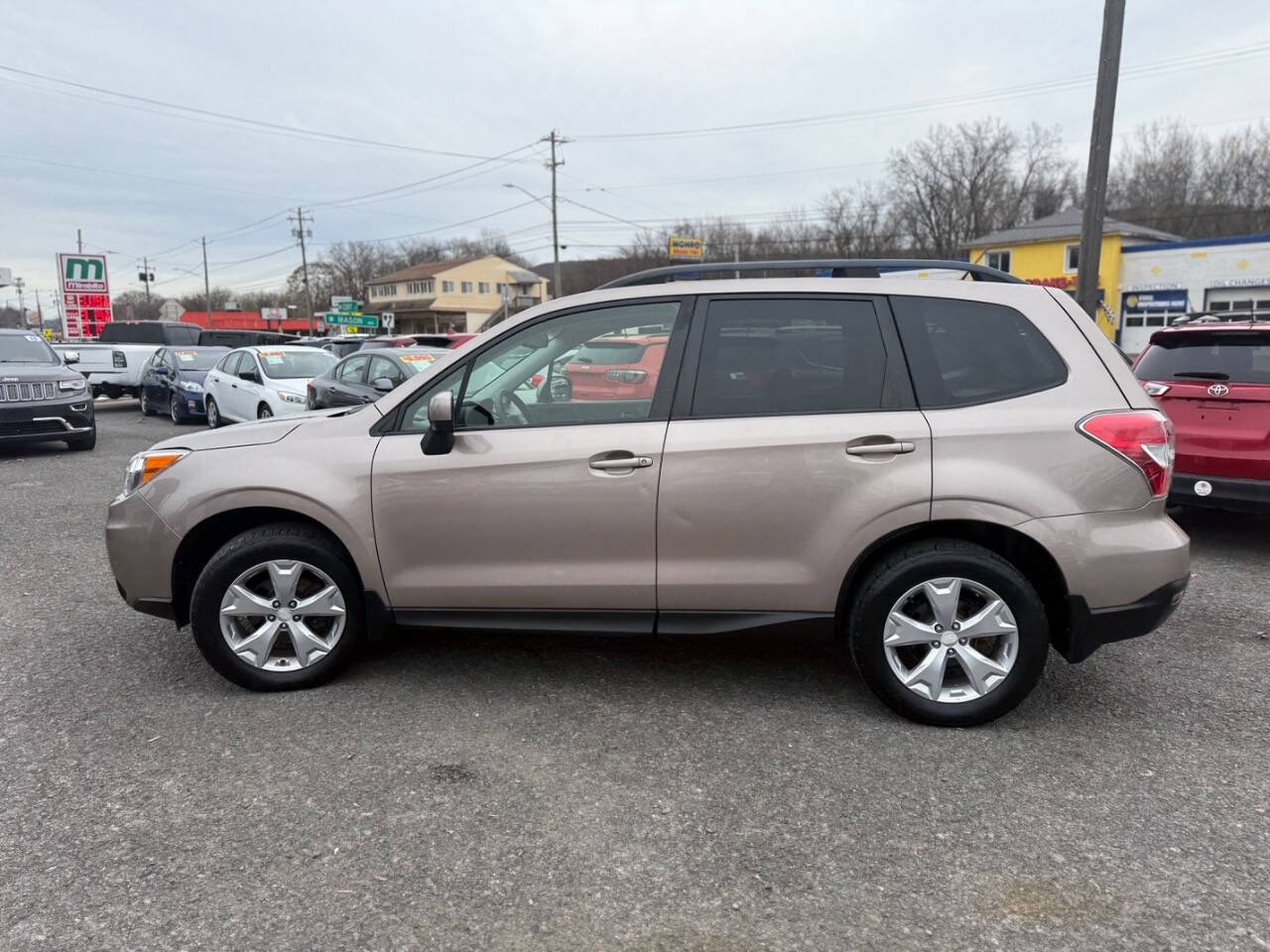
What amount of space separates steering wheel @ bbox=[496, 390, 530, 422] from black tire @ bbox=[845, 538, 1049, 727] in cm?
157

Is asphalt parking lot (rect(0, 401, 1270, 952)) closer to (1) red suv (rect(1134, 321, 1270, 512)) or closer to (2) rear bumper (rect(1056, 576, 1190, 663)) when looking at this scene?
(2) rear bumper (rect(1056, 576, 1190, 663))

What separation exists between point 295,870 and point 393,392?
1.99 metres

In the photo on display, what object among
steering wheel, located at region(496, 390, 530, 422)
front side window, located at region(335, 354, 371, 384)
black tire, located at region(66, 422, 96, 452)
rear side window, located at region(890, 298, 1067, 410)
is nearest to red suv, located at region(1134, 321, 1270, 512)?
rear side window, located at region(890, 298, 1067, 410)

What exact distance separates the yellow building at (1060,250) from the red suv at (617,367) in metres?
41.9

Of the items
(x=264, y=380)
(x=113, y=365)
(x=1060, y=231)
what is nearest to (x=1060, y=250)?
(x=1060, y=231)

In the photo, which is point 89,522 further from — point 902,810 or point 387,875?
point 902,810

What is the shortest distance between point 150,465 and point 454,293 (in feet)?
288

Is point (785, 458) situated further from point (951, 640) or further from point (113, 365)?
point (113, 365)

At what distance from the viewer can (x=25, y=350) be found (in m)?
12.3

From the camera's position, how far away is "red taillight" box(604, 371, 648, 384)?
12.1 feet

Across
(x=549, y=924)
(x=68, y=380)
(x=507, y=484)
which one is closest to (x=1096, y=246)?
(x=507, y=484)

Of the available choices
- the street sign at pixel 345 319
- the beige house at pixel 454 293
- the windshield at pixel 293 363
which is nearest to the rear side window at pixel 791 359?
the windshield at pixel 293 363

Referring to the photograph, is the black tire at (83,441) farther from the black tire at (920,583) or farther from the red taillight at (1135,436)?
the red taillight at (1135,436)

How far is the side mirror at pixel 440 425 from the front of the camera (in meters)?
3.51
